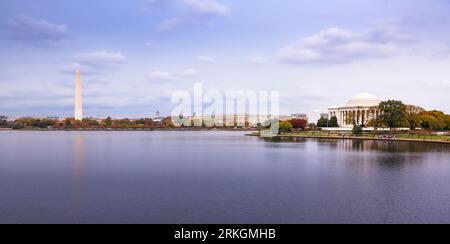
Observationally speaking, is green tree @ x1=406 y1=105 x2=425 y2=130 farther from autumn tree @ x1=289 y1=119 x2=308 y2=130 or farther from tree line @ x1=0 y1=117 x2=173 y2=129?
tree line @ x1=0 y1=117 x2=173 y2=129

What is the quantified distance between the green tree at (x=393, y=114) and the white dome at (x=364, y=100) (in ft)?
96.8

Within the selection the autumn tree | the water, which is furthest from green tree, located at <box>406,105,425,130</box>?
the water

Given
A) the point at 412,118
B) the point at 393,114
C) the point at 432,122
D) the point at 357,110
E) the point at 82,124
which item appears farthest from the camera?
the point at 82,124

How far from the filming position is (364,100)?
338ft

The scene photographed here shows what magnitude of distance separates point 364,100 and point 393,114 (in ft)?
109

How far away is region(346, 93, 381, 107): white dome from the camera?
4006 inches

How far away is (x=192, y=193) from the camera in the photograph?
18719 millimetres

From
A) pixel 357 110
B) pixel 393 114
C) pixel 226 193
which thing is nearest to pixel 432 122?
pixel 393 114

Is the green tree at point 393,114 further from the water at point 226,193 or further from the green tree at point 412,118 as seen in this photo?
the water at point 226,193

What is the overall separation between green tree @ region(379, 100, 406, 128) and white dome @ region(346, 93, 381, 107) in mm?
29500

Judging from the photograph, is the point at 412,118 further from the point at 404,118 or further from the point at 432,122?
the point at 404,118

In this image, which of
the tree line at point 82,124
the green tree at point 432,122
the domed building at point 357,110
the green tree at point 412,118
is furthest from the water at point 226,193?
the tree line at point 82,124

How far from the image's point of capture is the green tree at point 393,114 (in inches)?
2768

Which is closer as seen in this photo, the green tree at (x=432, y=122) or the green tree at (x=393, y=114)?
the green tree at (x=393, y=114)
